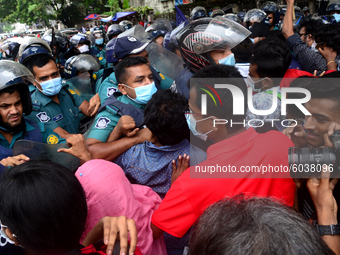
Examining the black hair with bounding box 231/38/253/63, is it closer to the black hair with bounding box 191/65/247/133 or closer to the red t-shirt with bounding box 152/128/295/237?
the black hair with bounding box 191/65/247/133

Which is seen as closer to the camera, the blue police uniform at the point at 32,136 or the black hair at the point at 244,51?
the blue police uniform at the point at 32,136

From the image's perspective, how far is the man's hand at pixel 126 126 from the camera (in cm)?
217

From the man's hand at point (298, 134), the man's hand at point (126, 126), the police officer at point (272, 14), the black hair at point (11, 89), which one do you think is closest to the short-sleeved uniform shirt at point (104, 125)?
the man's hand at point (126, 126)

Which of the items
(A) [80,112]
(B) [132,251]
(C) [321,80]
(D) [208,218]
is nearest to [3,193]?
(B) [132,251]

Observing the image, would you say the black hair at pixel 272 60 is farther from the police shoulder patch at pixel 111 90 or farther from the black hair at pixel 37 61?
the black hair at pixel 37 61

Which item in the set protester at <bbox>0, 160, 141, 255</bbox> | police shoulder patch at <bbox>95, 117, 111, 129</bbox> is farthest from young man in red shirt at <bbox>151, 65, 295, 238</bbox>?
police shoulder patch at <bbox>95, 117, 111, 129</bbox>

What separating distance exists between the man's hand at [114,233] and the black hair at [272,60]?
6.85 ft

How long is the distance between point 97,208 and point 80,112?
93.7 inches

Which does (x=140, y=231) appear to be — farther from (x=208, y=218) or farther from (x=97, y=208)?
(x=208, y=218)

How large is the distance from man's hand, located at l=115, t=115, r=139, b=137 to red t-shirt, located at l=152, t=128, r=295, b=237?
0.97m

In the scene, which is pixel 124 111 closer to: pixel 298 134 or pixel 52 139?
pixel 52 139

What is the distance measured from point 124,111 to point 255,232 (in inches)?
75.0

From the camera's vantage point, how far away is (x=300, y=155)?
1.22m

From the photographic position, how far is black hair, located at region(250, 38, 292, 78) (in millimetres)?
2586
